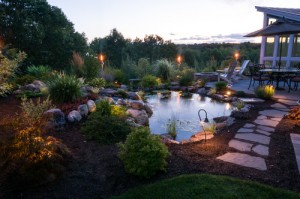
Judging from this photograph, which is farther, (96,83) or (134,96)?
(96,83)

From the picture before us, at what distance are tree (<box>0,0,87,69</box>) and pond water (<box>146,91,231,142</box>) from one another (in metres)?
6.84

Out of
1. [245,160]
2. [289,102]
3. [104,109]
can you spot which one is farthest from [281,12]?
[245,160]

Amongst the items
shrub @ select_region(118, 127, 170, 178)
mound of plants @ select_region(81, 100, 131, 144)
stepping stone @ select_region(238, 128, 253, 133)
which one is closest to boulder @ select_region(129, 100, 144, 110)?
mound of plants @ select_region(81, 100, 131, 144)

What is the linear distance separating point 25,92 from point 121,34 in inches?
536

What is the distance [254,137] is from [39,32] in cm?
1155

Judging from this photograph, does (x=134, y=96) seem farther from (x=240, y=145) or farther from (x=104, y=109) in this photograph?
(x=240, y=145)

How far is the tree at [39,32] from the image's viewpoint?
1196 cm

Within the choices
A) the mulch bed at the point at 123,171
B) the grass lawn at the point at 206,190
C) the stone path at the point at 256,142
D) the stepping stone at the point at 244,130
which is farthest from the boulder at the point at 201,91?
the grass lawn at the point at 206,190

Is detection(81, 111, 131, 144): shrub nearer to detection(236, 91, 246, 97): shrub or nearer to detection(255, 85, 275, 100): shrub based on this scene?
detection(255, 85, 275, 100): shrub

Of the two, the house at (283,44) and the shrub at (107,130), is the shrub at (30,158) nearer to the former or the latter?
the shrub at (107,130)

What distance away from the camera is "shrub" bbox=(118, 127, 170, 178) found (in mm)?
2699

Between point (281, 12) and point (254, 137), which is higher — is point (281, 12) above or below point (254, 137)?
above

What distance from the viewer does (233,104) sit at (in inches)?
284

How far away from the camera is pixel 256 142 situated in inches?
150
